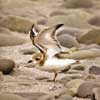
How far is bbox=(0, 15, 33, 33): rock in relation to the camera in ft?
37.2

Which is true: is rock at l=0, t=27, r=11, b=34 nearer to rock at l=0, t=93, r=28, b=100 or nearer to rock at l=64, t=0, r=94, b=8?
rock at l=64, t=0, r=94, b=8

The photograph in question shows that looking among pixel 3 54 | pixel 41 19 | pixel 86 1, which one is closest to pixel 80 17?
pixel 41 19

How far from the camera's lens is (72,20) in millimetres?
12508

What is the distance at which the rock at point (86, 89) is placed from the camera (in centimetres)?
574

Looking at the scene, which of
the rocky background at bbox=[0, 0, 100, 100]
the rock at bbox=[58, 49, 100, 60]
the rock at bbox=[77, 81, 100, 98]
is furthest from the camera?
the rock at bbox=[58, 49, 100, 60]

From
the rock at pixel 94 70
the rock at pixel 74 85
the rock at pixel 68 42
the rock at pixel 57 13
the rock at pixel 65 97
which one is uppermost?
the rock at pixel 65 97

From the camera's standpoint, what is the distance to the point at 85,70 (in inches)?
287

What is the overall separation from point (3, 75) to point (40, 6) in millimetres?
9145

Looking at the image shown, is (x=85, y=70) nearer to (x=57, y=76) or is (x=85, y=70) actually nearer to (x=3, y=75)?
(x=57, y=76)

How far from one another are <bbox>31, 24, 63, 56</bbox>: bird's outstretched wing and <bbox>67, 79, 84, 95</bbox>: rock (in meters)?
0.47

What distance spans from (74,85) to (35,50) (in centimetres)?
267

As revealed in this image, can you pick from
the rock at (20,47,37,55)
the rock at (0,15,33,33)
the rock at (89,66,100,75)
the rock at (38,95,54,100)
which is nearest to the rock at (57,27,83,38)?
the rock at (0,15,33,33)

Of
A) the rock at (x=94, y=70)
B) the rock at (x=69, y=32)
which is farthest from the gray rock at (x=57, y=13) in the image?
the rock at (x=94, y=70)

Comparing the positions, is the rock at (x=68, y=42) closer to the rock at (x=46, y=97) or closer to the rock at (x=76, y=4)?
the rock at (x=46, y=97)
